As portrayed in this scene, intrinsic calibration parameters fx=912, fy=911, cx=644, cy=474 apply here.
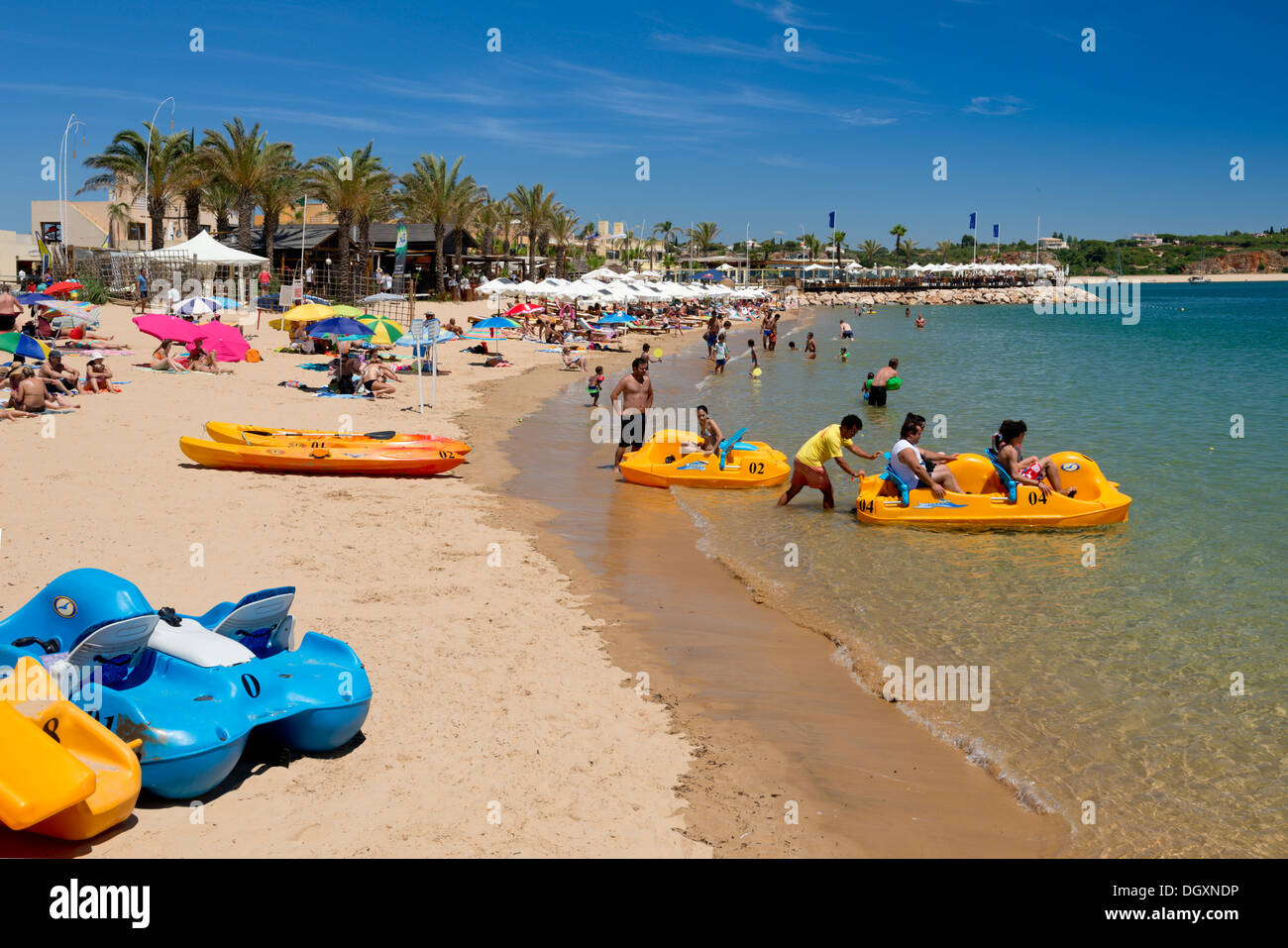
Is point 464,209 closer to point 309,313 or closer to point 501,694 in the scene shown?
point 309,313

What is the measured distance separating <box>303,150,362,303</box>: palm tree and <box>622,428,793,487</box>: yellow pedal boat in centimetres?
3100

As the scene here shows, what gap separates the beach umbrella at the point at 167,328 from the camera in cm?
1770

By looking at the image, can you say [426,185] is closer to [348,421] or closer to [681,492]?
[348,421]

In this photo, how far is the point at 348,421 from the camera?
14.9m

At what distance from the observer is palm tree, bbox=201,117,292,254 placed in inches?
1459

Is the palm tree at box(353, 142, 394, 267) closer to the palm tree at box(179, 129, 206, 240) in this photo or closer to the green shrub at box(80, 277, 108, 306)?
the palm tree at box(179, 129, 206, 240)

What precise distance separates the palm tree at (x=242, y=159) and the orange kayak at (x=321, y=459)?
30.6m

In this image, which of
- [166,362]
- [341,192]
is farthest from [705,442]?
[341,192]

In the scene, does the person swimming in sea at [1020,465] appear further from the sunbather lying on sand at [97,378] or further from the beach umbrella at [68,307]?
the beach umbrella at [68,307]

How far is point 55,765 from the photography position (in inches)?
139

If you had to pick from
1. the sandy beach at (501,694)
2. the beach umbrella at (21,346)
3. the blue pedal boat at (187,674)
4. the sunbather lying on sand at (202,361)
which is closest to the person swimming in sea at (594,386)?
the sunbather lying on sand at (202,361)

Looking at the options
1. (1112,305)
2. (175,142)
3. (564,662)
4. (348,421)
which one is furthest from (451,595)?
(1112,305)

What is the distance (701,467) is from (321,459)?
193 inches

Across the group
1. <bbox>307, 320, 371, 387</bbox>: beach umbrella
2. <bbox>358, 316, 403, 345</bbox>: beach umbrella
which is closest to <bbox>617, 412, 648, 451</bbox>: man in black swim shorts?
<bbox>307, 320, 371, 387</bbox>: beach umbrella
